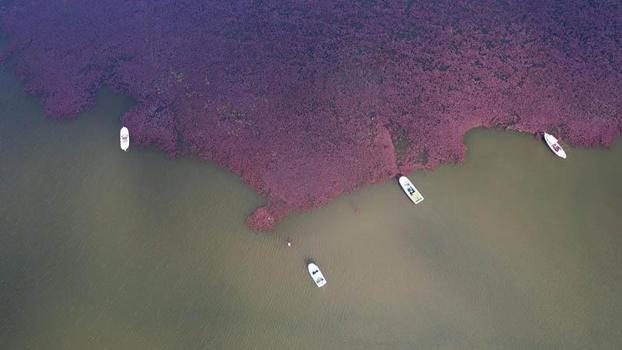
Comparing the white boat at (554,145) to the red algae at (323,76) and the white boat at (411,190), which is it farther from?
the white boat at (411,190)

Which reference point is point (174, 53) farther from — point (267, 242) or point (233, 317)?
point (233, 317)

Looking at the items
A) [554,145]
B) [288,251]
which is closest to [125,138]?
[288,251]

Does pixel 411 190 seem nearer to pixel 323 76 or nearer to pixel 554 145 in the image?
pixel 554 145

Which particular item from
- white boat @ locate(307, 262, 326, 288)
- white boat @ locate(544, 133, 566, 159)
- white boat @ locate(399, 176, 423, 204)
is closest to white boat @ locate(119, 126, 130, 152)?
white boat @ locate(307, 262, 326, 288)

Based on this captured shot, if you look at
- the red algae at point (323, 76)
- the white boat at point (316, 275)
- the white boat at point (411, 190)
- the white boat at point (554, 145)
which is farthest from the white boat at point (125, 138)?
the white boat at point (554, 145)

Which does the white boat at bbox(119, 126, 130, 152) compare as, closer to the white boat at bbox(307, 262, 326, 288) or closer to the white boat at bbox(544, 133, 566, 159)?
the white boat at bbox(307, 262, 326, 288)

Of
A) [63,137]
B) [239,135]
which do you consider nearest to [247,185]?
[239,135]
